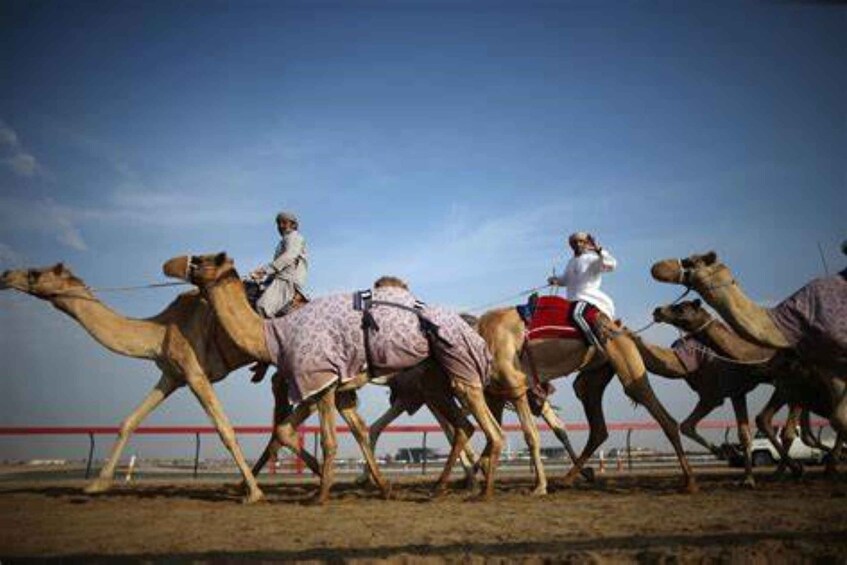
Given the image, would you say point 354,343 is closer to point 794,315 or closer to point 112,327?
point 112,327

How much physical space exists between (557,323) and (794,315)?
9.65 feet

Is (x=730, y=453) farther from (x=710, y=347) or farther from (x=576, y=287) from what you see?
(x=576, y=287)

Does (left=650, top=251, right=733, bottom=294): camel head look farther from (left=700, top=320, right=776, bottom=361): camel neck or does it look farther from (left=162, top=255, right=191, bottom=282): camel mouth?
(left=162, top=255, right=191, bottom=282): camel mouth

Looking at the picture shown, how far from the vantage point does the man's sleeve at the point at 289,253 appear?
9.54 m

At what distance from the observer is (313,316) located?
317 inches

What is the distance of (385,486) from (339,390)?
1324 mm

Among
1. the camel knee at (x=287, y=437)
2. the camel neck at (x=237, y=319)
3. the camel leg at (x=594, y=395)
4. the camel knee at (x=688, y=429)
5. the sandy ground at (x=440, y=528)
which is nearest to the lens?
the sandy ground at (x=440, y=528)

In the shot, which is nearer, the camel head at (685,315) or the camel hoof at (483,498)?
the camel hoof at (483,498)

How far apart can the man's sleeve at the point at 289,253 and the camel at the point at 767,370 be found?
5464mm

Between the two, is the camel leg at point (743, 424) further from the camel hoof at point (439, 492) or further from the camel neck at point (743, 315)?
the camel hoof at point (439, 492)

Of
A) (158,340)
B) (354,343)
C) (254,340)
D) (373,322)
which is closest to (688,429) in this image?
(373,322)

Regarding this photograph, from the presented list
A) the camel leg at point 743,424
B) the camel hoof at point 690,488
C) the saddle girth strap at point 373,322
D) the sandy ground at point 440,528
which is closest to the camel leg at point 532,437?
the sandy ground at point 440,528

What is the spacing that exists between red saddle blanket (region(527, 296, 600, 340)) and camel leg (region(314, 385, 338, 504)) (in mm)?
3140

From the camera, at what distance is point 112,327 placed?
9117 millimetres
